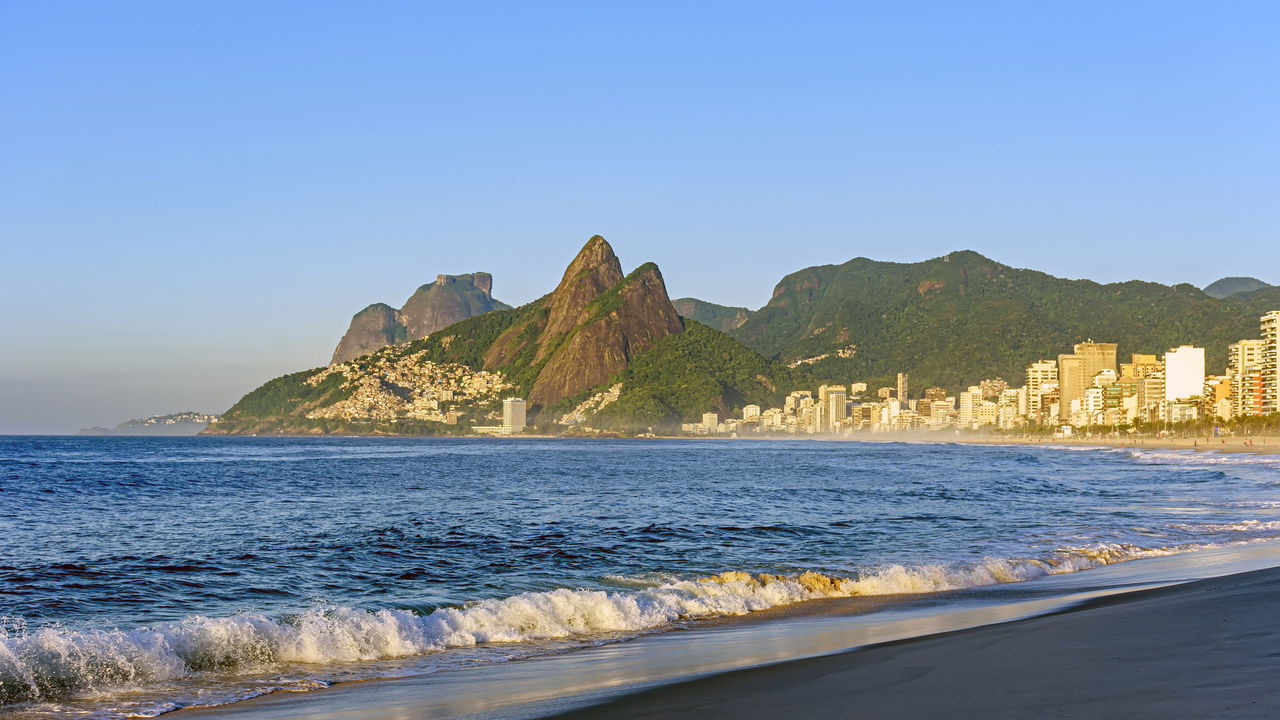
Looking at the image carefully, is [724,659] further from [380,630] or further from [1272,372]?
[1272,372]

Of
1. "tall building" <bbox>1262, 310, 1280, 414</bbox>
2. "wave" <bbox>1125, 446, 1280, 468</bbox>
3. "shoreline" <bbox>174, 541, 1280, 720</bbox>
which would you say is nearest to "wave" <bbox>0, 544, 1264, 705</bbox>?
"shoreline" <bbox>174, 541, 1280, 720</bbox>

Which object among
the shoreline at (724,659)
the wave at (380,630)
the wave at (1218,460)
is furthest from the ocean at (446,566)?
the wave at (1218,460)

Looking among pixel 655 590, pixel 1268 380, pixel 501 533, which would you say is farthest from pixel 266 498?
pixel 1268 380

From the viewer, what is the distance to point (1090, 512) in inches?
1372

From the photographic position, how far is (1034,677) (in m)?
9.05

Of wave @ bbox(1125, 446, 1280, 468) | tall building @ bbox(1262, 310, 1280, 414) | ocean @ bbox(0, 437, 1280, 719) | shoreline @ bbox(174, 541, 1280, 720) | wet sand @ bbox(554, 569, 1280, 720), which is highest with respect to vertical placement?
tall building @ bbox(1262, 310, 1280, 414)

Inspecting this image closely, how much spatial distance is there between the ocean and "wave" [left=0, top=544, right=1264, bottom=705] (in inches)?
1.4

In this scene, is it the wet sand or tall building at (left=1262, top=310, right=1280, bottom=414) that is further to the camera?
tall building at (left=1262, top=310, right=1280, bottom=414)

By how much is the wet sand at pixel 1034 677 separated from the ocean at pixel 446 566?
394cm

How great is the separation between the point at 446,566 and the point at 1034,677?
14.3m

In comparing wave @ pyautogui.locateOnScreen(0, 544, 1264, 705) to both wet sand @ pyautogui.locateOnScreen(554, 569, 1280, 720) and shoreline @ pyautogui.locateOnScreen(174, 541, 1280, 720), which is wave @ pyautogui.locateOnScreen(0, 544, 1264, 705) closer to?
shoreline @ pyautogui.locateOnScreen(174, 541, 1280, 720)

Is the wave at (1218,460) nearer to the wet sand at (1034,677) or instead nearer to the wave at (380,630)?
the wave at (380,630)

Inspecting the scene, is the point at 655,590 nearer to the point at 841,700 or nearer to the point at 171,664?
the point at 171,664

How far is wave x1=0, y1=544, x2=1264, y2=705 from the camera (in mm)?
11406
